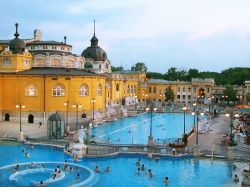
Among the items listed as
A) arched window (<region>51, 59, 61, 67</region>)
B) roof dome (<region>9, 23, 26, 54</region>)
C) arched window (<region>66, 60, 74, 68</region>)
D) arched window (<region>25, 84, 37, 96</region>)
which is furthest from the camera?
arched window (<region>66, 60, 74, 68</region>)

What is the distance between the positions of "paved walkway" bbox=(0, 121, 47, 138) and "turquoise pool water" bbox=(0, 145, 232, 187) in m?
7.01

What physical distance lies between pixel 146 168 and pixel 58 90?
30.6m

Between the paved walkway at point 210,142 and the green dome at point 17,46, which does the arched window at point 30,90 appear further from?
the paved walkway at point 210,142

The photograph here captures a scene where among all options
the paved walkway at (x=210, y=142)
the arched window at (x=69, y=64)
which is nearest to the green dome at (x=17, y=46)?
the arched window at (x=69, y=64)

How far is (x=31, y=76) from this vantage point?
191ft

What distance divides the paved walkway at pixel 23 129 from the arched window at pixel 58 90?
5919 mm

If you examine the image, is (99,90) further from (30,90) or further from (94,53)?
(94,53)

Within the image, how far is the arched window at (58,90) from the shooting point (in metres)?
59.0

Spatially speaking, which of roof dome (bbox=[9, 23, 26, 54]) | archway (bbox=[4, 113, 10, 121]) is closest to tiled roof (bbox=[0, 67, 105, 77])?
roof dome (bbox=[9, 23, 26, 54])

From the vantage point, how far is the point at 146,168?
31.3 meters

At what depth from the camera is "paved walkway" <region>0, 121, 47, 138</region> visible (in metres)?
45.4

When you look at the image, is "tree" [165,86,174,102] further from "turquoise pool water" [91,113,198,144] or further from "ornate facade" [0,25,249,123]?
"turquoise pool water" [91,113,198,144]

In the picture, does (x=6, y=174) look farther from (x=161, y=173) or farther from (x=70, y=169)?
(x=161, y=173)

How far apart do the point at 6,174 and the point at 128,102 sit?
70.9 meters
